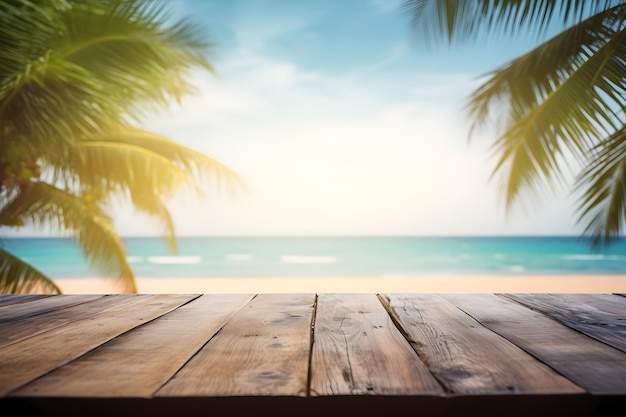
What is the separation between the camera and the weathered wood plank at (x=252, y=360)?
0.67 metres

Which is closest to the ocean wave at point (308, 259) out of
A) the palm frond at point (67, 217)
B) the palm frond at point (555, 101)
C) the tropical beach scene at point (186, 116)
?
the tropical beach scene at point (186, 116)

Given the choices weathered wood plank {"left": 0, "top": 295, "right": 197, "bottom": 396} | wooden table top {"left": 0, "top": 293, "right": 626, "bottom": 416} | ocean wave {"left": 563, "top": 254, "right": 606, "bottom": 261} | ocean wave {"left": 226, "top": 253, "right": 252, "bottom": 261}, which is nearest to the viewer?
wooden table top {"left": 0, "top": 293, "right": 626, "bottom": 416}

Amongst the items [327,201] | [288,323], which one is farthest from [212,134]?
[288,323]

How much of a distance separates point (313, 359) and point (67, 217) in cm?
404

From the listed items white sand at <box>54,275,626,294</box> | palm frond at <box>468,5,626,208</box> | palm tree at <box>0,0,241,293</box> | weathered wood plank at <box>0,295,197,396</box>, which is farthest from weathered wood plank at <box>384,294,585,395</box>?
white sand at <box>54,275,626,294</box>

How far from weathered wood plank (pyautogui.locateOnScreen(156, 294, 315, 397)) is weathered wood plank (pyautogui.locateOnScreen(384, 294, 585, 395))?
0.25 m

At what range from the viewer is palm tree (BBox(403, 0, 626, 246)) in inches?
101

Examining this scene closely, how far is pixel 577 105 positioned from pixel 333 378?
322cm

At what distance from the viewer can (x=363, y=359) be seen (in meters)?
0.83

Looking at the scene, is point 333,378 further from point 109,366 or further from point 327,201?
point 327,201

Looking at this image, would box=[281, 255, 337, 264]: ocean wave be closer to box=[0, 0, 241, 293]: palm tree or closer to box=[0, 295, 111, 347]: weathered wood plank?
box=[0, 0, 241, 293]: palm tree

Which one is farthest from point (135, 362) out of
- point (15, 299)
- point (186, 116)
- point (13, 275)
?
point (186, 116)

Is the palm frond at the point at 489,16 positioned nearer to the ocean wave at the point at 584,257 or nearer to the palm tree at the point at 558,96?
the palm tree at the point at 558,96

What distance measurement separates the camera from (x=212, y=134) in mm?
23359
